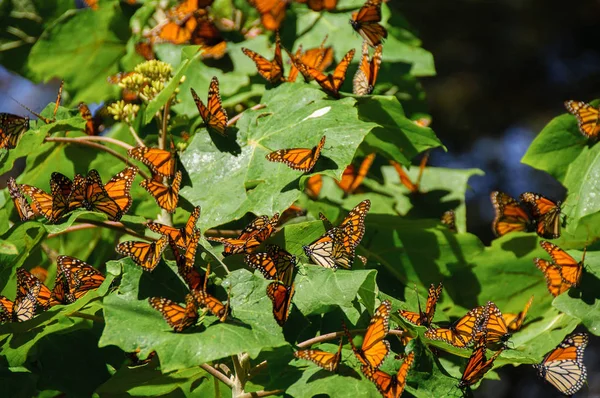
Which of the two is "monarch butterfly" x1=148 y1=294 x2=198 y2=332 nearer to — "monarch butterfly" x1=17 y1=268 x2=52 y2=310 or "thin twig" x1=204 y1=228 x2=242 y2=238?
"monarch butterfly" x1=17 y1=268 x2=52 y2=310

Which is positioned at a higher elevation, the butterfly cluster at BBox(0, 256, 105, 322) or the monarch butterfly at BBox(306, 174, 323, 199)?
the butterfly cluster at BBox(0, 256, 105, 322)

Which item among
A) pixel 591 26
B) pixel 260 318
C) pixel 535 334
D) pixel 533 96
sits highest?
pixel 260 318

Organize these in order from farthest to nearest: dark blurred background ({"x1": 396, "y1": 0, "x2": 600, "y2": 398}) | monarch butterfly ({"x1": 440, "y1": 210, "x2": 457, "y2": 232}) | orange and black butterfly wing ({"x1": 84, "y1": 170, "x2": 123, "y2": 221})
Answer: dark blurred background ({"x1": 396, "y1": 0, "x2": 600, "y2": 398}) → monarch butterfly ({"x1": 440, "y1": 210, "x2": 457, "y2": 232}) → orange and black butterfly wing ({"x1": 84, "y1": 170, "x2": 123, "y2": 221})

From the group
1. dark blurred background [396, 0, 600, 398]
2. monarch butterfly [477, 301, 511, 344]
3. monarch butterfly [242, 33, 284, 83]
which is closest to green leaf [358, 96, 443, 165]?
monarch butterfly [242, 33, 284, 83]

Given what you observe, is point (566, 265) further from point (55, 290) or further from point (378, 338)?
point (55, 290)

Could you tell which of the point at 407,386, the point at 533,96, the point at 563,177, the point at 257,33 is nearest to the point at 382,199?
the point at 563,177

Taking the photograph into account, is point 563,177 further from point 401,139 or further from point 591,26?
point 591,26

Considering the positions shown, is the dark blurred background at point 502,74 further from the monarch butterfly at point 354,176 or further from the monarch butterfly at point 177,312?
the monarch butterfly at point 177,312
